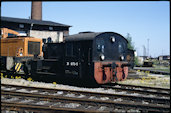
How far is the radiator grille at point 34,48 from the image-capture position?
13.6 m

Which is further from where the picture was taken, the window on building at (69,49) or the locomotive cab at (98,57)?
the window on building at (69,49)

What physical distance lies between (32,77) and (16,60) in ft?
6.03

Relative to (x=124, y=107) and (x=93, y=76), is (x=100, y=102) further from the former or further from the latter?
(x=93, y=76)

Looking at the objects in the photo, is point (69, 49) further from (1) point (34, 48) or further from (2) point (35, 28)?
(2) point (35, 28)

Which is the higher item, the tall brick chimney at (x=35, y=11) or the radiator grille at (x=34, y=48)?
the tall brick chimney at (x=35, y=11)

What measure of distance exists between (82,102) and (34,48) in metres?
9.07

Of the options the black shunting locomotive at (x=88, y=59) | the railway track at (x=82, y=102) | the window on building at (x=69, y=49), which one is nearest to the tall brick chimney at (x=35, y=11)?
the black shunting locomotive at (x=88, y=59)

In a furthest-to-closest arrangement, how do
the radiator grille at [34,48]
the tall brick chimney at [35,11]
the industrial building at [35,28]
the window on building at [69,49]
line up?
the tall brick chimney at [35,11], the industrial building at [35,28], the radiator grille at [34,48], the window on building at [69,49]

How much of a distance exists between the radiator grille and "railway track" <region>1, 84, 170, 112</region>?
644 cm

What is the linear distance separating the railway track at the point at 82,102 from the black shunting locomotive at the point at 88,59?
1.66 metres

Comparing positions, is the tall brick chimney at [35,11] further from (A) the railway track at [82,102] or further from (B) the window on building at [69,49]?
(A) the railway track at [82,102]

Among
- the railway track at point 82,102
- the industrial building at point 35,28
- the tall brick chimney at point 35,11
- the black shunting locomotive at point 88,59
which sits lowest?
the railway track at point 82,102

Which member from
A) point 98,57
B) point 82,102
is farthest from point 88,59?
point 82,102

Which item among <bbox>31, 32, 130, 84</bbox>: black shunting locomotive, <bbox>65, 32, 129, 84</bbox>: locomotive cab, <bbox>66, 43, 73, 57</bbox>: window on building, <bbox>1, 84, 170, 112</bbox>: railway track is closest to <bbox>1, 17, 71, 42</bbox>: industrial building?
<bbox>31, 32, 130, 84</bbox>: black shunting locomotive
